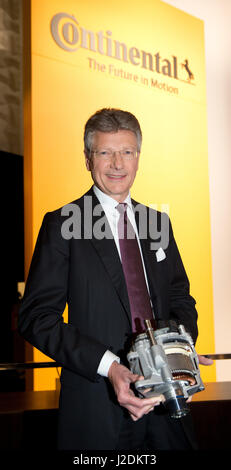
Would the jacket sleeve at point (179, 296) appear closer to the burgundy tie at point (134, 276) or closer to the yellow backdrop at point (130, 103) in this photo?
the burgundy tie at point (134, 276)

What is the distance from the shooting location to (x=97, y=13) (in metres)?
3.80

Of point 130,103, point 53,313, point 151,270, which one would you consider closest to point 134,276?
point 151,270

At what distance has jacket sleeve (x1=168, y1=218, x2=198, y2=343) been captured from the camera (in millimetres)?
1818

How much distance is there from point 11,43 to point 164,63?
302 centimetres

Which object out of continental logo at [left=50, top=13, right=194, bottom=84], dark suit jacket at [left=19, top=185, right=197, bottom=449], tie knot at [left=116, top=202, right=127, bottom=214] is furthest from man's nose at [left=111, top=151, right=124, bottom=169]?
continental logo at [left=50, top=13, right=194, bottom=84]

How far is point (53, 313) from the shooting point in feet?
5.19

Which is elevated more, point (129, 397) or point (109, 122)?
point (109, 122)

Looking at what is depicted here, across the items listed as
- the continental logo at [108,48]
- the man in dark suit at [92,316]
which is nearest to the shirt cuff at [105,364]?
the man in dark suit at [92,316]

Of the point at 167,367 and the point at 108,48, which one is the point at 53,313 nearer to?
the point at 167,367

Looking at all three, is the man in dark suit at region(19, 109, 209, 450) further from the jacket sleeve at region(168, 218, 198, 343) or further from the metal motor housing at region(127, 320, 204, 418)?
the metal motor housing at region(127, 320, 204, 418)

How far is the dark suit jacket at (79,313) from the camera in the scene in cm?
156

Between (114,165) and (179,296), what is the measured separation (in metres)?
0.56

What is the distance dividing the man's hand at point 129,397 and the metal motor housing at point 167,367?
0.8 inches
